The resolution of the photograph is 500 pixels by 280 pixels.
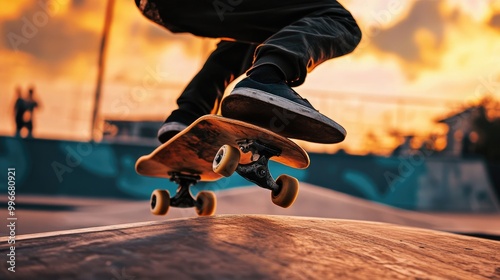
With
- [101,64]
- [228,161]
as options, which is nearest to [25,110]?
[101,64]

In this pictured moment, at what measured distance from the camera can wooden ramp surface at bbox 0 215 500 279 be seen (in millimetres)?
1329

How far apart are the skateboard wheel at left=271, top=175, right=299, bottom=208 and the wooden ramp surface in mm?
306

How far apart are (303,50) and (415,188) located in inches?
664

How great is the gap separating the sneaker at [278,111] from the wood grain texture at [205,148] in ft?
0.19

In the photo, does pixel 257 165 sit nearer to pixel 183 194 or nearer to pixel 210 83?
pixel 210 83

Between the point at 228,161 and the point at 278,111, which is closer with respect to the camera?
the point at 278,111

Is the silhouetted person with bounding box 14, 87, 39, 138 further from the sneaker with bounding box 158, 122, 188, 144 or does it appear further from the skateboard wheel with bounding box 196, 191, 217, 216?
the sneaker with bounding box 158, 122, 188, 144

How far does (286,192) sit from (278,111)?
41cm

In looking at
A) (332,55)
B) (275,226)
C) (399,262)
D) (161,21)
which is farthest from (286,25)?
(399,262)

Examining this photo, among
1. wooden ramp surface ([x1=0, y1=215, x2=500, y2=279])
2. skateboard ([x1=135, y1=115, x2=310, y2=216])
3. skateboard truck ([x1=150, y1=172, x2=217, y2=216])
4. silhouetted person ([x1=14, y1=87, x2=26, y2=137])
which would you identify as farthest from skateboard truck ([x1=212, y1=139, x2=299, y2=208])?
silhouetted person ([x1=14, y1=87, x2=26, y2=137])

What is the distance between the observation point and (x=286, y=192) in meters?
2.42

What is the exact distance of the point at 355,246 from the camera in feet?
5.83

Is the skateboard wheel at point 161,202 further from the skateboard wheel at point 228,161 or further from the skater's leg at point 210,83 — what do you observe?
the skateboard wheel at point 228,161

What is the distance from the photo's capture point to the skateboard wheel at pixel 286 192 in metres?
2.42
